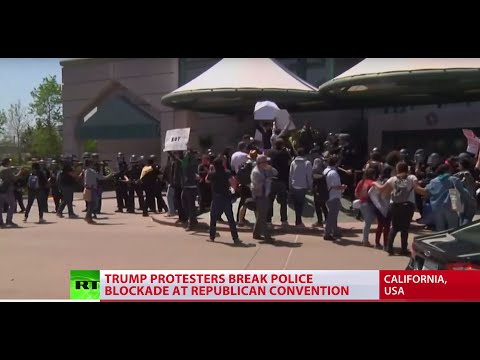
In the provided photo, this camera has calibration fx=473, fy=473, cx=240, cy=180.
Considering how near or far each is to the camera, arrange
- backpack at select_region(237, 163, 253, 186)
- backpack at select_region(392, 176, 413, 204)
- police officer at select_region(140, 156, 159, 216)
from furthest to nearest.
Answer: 1. police officer at select_region(140, 156, 159, 216)
2. backpack at select_region(237, 163, 253, 186)
3. backpack at select_region(392, 176, 413, 204)

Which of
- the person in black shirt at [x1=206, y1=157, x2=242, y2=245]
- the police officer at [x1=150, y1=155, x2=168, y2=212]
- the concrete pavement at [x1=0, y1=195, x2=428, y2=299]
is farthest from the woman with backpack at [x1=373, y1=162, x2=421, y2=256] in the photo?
the police officer at [x1=150, y1=155, x2=168, y2=212]

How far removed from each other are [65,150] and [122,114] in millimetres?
4002

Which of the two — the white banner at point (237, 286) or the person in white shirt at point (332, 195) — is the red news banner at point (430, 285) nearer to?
the white banner at point (237, 286)

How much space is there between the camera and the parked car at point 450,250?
4.02 metres

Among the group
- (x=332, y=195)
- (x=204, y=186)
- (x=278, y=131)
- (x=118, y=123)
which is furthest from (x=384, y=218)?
(x=118, y=123)

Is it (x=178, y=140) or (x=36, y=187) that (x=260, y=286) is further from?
(x=36, y=187)

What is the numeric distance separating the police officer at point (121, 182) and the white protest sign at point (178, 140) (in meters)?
4.22

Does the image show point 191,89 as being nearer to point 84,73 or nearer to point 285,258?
point 84,73

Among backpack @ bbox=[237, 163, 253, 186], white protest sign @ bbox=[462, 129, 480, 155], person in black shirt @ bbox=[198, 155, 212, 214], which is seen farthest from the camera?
person in black shirt @ bbox=[198, 155, 212, 214]

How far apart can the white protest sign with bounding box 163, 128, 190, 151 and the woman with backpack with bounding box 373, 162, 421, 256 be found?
4214 millimetres

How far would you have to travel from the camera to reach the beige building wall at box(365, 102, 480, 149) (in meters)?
22.1

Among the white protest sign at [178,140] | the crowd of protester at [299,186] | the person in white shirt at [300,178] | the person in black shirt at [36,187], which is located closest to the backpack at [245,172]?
the crowd of protester at [299,186]

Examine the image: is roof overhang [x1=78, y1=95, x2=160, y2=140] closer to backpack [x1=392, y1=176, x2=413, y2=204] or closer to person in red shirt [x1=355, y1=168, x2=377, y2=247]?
person in red shirt [x1=355, y1=168, x2=377, y2=247]

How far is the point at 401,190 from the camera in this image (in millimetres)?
7406
